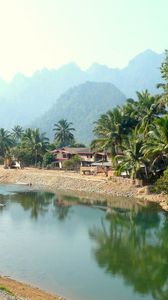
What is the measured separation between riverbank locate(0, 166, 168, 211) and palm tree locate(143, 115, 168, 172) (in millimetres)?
4752

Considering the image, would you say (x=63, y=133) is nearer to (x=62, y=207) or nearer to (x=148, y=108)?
(x=148, y=108)

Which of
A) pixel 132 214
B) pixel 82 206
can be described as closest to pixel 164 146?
pixel 132 214

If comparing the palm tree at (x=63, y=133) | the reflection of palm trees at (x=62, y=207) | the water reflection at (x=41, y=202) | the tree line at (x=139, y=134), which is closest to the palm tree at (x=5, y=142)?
the palm tree at (x=63, y=133)

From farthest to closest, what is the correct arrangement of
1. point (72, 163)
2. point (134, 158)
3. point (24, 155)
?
point (24, 155) < point (72, 163) < point (134, 158)

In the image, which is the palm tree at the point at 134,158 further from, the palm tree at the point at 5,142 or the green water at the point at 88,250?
the palm tree at the point at 5,142

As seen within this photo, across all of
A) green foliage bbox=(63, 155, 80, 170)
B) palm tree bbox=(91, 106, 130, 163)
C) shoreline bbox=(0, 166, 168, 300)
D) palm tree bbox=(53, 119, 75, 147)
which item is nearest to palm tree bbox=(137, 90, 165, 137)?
palm tree bbox=(91, 106, 130, 163)

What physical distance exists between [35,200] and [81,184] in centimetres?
998

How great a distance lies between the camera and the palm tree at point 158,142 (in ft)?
160

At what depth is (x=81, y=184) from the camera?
→ 2581 inches

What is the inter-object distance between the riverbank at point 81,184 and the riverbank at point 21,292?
25.7 metres

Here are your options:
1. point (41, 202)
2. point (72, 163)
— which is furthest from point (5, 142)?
point (41, 202)

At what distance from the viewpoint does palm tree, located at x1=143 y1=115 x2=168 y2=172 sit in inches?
1925

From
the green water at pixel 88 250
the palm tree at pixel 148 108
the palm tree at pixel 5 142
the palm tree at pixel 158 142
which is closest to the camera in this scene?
the green water at pixel 88 250

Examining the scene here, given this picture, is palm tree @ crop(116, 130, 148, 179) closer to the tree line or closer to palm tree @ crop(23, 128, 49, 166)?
the tree line
